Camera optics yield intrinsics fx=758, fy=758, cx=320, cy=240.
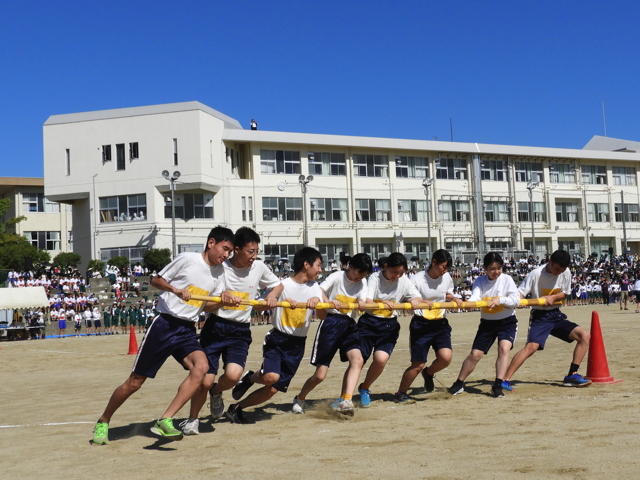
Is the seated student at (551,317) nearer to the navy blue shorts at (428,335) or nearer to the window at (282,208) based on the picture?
the navy blue shorts at (428,335)

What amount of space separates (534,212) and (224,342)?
57.8m

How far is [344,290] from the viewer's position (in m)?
9.19

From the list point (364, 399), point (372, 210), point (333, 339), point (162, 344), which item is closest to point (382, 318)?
point (333, 339)

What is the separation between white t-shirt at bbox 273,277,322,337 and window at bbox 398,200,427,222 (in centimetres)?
4897

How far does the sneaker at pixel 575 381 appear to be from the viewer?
10070 millimetres

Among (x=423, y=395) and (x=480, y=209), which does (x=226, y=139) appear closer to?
(x=480, y=209)

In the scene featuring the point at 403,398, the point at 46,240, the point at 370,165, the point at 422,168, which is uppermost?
the point at 370,165

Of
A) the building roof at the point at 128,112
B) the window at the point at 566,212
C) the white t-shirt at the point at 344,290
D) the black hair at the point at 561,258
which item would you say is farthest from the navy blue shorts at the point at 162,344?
the window at the point at 566,212

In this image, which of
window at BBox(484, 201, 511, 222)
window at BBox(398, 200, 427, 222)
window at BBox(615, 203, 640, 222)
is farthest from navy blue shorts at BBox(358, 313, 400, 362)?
window at BBox(615, 203, 640, 222)

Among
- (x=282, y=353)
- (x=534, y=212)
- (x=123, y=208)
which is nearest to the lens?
(x=282, y=353)

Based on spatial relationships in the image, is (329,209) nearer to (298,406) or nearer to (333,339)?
(333,339)

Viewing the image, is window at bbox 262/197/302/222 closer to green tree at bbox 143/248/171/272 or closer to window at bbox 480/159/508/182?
green tree at bbox 143/248/171/272

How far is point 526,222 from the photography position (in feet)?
205

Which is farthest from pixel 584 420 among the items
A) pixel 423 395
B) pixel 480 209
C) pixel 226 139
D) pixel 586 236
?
pixel 586 236
